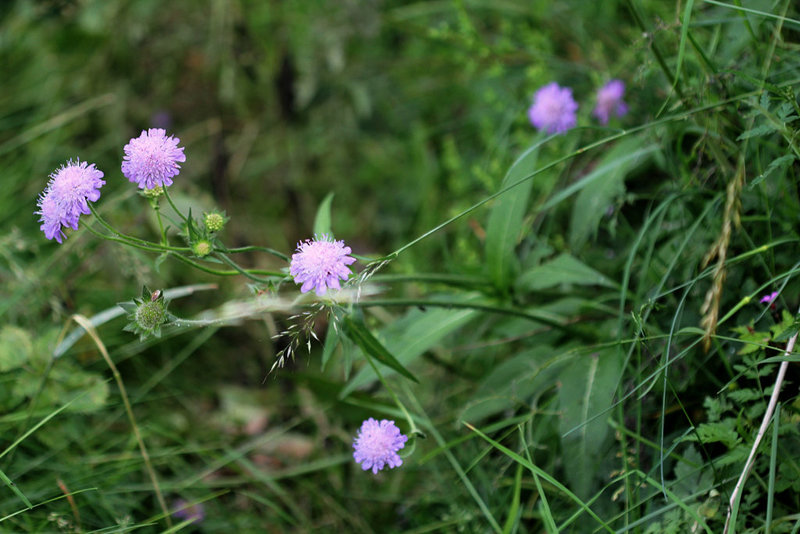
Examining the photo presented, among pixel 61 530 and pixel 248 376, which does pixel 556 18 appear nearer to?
pixel 248 376

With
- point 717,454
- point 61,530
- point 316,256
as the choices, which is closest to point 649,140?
point 717,454

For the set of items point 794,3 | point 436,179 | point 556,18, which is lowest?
point 794,3

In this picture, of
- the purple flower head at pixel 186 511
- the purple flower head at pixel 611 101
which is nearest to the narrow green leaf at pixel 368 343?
the purple flower head at pixel 186 511

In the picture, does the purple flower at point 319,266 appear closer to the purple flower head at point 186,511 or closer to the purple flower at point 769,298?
the purple flower at point 769,298

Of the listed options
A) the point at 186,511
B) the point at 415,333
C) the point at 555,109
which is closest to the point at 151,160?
the point at 415,333

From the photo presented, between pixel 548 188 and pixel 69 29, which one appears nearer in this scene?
Answer: pixel 548 188

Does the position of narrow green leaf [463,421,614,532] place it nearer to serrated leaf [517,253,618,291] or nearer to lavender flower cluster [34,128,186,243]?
serrated leaf [517,253,618,291]

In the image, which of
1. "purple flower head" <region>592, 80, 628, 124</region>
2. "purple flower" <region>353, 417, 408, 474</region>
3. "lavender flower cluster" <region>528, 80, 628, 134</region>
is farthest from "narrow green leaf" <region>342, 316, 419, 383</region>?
"purple flower head" <region>592, 80, 628, 124</region>

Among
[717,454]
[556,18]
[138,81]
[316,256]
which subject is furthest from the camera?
[138,81]
